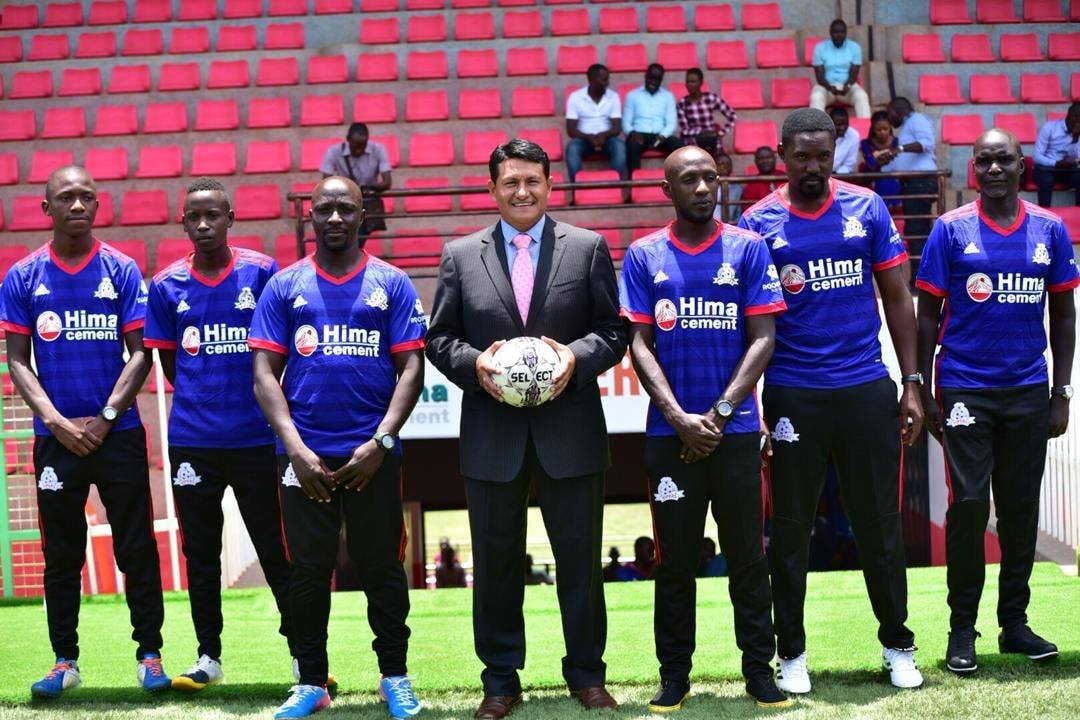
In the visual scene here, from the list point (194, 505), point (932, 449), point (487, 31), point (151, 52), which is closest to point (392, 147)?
point (487, 31)

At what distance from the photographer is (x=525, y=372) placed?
406 cm

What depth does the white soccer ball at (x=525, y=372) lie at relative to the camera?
4062 millimetres

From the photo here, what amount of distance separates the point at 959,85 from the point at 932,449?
4.91m

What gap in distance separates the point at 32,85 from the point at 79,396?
11.0 m

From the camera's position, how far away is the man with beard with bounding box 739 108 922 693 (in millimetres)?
4305

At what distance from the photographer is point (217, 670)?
15.8 feet

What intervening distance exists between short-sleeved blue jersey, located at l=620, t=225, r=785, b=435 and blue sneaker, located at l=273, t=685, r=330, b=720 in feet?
4.85

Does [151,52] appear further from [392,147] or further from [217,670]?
[217,670]

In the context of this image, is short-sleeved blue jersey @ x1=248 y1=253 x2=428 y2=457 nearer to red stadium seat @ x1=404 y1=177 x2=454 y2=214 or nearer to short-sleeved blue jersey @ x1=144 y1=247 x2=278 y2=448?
short-sleeved blue jersey @ x1=144 y1=247 x2=278 y2=448

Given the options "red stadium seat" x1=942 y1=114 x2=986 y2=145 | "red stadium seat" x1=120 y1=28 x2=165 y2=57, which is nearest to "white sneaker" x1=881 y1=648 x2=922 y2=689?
"red stadium seat" x1=942 y1=114 x2=986 y2=145

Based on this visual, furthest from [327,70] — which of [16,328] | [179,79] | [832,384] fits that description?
[832,384]

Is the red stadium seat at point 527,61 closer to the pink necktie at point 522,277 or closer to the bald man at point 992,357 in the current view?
the bald man at point 992,357

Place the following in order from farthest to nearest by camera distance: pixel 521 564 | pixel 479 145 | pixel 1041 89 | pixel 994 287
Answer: pixel 1041 89
pixel 479 145
pixel 994 287
pixel 521 564

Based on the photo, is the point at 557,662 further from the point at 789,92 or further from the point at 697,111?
the point at 789,92
